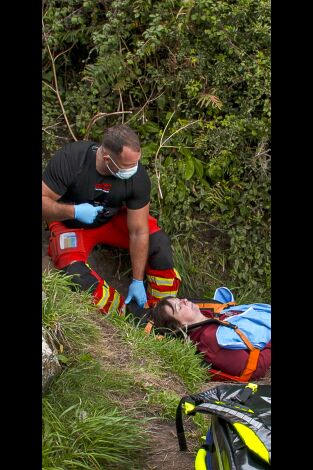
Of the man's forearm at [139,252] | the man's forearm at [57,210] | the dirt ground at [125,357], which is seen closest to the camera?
the dirt ground at [125,357]

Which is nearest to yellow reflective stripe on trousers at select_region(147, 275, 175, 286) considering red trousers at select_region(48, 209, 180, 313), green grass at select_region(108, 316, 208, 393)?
red trousers at select_region(48, 209, 180, 313)

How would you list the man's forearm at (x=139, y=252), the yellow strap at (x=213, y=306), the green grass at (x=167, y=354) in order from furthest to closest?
the man's forearm at (x=139, y=252) < the yellow strap at (x=213, y=306) < the green grass at (x=167, y=354)

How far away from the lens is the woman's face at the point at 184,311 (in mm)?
4410

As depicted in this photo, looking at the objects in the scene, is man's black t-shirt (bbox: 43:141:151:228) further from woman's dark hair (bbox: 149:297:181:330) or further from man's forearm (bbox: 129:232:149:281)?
woman's dark hair (bbox: 149:297:181:330)

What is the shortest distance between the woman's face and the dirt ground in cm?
48

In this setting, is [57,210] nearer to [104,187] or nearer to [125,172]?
[104,187]

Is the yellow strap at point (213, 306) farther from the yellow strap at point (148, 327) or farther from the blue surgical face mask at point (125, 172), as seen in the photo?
the blue surgical face mask at point (125, 172)

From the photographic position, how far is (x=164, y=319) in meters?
4.46

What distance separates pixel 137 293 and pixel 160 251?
0.36 metres

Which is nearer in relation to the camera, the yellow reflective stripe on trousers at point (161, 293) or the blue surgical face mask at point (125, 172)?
the blue surgical face mask at point (125, 172)

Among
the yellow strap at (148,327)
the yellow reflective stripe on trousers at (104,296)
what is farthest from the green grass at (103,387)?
the yellow reflective stripe on trousers at (104,296)

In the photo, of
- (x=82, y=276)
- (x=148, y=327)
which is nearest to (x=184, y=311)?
(x=148, y=327)

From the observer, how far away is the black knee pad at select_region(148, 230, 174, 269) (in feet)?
17.1
